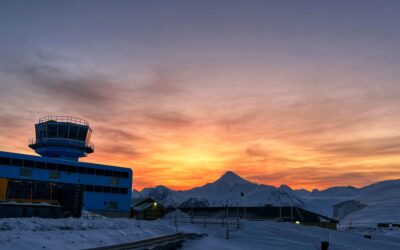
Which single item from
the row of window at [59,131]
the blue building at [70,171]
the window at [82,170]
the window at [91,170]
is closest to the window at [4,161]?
the blue building at [70,171]

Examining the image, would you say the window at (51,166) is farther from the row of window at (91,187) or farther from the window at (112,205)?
the window at (112,205)

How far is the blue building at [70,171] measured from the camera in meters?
85.8

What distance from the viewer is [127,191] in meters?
110

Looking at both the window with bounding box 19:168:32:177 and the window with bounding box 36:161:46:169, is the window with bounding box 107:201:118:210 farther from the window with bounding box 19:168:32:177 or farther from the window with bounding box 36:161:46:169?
the window with bounding box 19:168:32:177

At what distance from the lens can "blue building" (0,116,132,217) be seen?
3378 inches

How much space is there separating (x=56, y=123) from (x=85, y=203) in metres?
25.0

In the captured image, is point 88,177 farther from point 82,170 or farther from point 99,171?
point 99,171

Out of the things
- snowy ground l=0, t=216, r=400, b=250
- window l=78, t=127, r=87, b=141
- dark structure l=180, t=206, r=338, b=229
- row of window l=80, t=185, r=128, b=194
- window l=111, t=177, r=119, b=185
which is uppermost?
window l=78, t=127, r=87, b=141

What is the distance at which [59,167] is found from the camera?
9588 cm

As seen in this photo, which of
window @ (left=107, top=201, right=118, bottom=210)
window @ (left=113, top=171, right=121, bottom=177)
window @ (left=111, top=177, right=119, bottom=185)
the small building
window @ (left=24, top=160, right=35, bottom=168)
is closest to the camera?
window @ (left=24, top=160, right=35, bottom=168)

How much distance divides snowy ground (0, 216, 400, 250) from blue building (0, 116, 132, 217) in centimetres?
2353

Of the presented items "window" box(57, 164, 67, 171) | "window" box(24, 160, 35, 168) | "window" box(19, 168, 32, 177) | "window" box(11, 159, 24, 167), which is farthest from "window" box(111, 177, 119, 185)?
"window" box(11, 159, 24, 167)

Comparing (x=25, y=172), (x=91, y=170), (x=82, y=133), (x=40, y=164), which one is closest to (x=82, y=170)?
(x=91, y=170)

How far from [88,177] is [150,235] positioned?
49.5m
